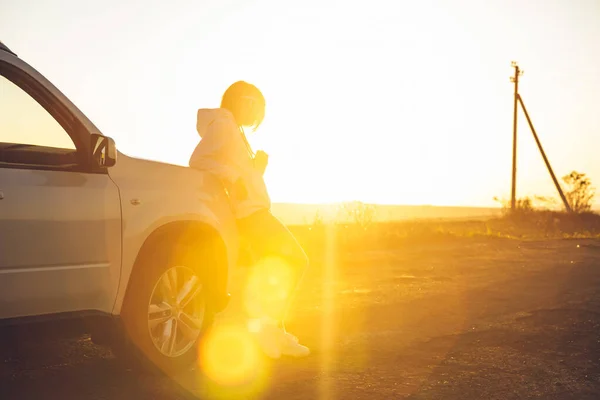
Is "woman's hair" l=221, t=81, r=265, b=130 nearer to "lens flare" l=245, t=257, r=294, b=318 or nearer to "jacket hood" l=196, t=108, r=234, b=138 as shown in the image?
"jacket hood" l=196, t=108, r=234, b=138

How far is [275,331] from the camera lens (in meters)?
5.81

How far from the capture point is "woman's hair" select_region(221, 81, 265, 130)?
5.64 meters

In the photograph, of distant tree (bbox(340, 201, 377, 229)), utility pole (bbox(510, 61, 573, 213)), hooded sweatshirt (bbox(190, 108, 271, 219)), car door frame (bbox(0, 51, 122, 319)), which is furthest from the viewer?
utility pole (bbox(510, 61, 573, 213))

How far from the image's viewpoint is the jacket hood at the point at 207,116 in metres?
5.53

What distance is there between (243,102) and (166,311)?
5.71 feet

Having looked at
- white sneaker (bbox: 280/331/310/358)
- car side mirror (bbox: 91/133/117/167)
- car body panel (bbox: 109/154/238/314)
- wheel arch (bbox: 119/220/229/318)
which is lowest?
white sneaker (bbox: 280/331/310/358)

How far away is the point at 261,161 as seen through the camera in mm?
5695

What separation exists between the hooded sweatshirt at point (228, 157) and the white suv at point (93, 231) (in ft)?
0.65

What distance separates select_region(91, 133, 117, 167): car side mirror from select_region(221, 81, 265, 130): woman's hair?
4.58 ft

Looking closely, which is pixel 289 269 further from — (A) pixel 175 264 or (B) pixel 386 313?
(B) pixel 386 313

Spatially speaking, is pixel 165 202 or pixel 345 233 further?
pixel 345 233

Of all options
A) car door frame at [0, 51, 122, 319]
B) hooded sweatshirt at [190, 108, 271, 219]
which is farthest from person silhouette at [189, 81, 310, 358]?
car door frame at [0, 51, 122, 319]

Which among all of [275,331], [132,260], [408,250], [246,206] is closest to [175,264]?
[132,260]

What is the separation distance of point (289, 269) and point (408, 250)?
40.6 ft
